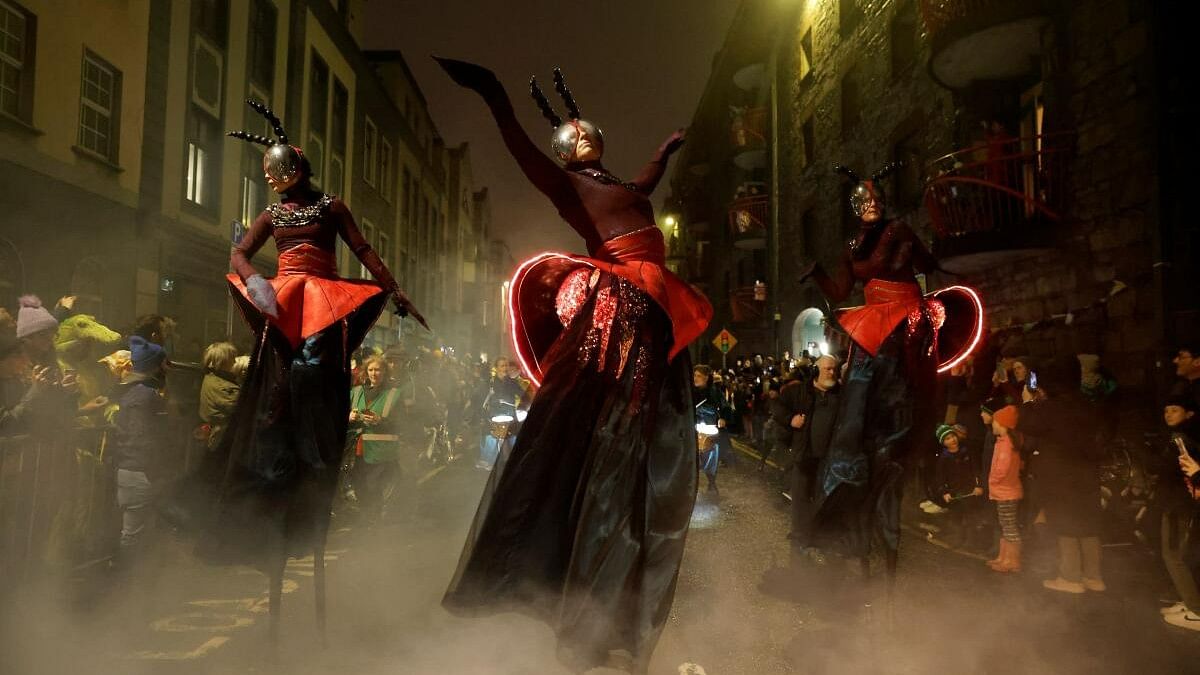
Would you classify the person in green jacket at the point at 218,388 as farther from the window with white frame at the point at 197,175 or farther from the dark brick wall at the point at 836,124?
the dark brick wall at the point at 836,124

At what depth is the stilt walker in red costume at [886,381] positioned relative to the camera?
432 cm

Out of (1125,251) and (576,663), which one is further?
(1125,251)

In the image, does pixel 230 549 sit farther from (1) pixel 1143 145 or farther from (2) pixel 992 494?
(1) pixel 1143 145

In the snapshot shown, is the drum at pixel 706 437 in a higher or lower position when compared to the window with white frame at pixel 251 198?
lower

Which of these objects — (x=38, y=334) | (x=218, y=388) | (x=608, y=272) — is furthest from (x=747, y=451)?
(x=608, y=272)

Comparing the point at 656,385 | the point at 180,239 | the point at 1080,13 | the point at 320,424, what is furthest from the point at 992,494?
the point at 180,239

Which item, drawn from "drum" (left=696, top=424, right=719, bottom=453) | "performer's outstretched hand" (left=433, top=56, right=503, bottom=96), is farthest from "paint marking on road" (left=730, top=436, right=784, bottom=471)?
"performer's outstretched hand" (left=433, top=56, right=503, bottom=96)

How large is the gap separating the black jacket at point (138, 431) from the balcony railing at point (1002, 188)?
939cm

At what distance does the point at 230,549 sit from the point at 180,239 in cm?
1348

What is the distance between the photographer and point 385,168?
1304 inches

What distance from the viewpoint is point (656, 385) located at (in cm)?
315

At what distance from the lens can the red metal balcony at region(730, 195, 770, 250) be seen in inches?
1134

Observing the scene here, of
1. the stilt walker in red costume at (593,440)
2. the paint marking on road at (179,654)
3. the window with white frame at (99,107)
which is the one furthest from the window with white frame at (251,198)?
the stilt walker in red costume at (593,440)

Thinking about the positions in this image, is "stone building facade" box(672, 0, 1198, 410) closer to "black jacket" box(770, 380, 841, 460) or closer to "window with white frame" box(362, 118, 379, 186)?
"black jacket" box(770, 380, 841, 460)
